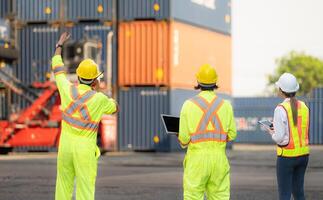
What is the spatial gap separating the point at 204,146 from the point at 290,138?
1239mm

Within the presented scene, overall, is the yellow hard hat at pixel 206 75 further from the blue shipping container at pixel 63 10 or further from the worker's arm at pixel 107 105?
the blue shipping container at pixel 63 10

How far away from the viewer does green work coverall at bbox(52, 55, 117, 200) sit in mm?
8531

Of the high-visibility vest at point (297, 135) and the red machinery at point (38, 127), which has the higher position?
the high-visibility vest at point (297, 135)

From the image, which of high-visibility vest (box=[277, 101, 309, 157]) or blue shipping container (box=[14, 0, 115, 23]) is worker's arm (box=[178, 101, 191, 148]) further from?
blue shipping container (box=[14, 0, 115, 23])

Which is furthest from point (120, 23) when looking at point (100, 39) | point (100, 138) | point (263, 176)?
point (263, 176)

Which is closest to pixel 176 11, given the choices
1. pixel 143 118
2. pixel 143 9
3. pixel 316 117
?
pixel 143 9

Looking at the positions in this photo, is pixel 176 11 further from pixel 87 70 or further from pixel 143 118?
pixel 87 70

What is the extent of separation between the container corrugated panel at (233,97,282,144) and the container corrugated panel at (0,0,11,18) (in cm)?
1834

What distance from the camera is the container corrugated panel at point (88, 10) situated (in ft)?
109

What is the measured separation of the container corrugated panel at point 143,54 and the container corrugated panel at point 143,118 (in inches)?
16.0

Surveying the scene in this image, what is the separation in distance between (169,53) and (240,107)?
17.3 meters

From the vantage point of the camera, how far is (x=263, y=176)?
19312 millimetres

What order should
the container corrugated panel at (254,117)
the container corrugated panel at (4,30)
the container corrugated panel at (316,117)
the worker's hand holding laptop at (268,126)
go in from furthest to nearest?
the container corrugated panel at (254,117) < the container corrugated panel at (316,117) < the container corrugated panel at (4,30) < the worker's hand holding laptop at (268,126)

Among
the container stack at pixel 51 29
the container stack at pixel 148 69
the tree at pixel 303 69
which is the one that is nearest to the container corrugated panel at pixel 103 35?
the container stack at pixel 51 29
